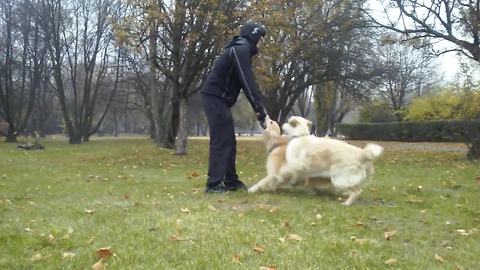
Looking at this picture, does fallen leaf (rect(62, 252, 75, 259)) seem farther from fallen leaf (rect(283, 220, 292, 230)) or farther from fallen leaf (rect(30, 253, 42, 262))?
fallen leaf (rect(283, 220, 292, 230))

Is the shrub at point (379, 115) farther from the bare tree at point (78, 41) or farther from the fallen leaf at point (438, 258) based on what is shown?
the fallen leaf at point (438, 258)

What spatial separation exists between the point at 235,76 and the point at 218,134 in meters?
0.92

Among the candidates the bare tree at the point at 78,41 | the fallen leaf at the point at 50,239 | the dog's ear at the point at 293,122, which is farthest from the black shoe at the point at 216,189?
the bare tree at the point at 78,41

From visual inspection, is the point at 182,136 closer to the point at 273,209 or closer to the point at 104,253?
the point at 273,209

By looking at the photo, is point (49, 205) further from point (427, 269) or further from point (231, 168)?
point (427, 269)

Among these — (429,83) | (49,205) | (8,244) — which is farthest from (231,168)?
(429,83)

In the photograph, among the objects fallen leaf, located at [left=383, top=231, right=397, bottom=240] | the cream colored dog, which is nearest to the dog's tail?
the cream colored dog

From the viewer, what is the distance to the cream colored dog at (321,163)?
6645 millimetres

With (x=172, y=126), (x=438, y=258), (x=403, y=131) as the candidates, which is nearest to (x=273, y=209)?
(x=438, y=258)

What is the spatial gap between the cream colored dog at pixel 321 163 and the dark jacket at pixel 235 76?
700 mm

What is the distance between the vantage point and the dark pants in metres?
7.36

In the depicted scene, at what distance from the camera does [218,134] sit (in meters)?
7.38

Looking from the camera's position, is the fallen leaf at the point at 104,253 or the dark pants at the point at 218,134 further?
the dark pants at the point at 218,134

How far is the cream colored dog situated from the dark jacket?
0.70m
